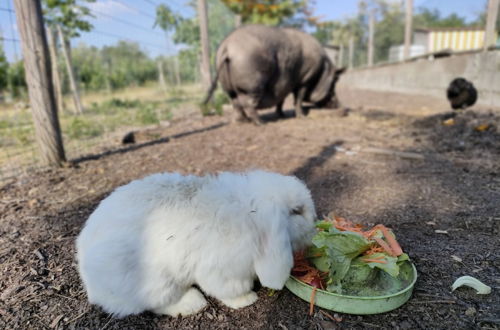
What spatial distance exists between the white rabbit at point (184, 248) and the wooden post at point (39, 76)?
3.15 m

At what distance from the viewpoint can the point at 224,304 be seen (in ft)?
6.79

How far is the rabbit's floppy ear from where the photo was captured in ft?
5.99

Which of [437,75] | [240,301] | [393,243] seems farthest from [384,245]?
[437,75]

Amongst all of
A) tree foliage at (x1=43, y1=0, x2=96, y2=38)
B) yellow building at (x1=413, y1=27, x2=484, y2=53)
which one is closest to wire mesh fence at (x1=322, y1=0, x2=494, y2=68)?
yellow building at (x1=413, y1=27, x2=484, y2=53)

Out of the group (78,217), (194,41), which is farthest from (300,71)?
(78,217)

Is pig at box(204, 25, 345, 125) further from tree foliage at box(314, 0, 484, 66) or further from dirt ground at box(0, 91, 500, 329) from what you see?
tree foliage at box(314, 0, 484, 66)

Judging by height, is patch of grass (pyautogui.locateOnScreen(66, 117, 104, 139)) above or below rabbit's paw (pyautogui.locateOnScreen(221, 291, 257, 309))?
above

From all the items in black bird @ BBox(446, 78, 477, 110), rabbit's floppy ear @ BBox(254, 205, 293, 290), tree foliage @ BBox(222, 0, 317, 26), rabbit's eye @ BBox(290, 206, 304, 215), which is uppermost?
tree foliage @ BBox(222, 0, 317, 26)

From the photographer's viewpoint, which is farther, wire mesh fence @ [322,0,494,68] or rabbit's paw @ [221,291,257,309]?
wire mesh fence @ [322,0,494,68]

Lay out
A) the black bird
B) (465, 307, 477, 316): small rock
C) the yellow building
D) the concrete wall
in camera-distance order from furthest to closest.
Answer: the yellow building
the concrete wall
the black bird
(465, 307, 477, 316): small rock

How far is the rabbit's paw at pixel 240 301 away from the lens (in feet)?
6.49

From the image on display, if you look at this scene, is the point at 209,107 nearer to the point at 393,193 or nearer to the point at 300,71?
the point at 300,71

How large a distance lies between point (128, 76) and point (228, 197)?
3366 centimetres

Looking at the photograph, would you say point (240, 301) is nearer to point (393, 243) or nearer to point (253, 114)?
point (393, 243)
